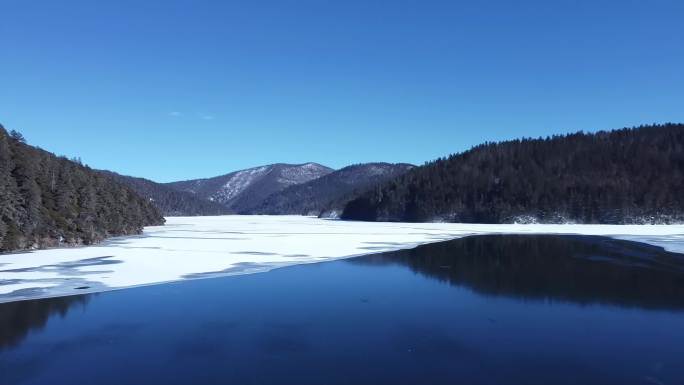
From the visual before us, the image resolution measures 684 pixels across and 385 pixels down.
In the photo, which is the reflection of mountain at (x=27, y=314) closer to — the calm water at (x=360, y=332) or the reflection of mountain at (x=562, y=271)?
the calm water at (x=360, y=332)

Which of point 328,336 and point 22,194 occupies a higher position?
point 22,194

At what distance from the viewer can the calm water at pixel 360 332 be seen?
37.6 ft

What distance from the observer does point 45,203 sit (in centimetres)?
4559

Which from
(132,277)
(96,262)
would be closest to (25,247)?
(96,262)

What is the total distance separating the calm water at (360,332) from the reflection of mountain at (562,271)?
216mm

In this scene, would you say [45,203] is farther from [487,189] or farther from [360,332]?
[487,189]

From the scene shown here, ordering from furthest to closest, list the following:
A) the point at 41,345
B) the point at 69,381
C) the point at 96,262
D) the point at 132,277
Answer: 1. the point at 96,262
2. the point at 132,277
3. the point at 41,345
4. the point at 69,381

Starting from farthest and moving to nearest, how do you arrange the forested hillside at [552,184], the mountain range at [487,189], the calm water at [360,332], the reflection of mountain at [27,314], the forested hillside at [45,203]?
the forested hillside at [552,184] → the mountain range at [487,189] → the forested hillside at [45,203] → the reflection of mountain at [27,314] → the calm water at [360,332]

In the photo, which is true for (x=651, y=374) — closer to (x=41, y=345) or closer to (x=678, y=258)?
(x=41, y=345)

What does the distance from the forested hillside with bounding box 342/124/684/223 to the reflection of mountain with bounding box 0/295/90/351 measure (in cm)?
9666

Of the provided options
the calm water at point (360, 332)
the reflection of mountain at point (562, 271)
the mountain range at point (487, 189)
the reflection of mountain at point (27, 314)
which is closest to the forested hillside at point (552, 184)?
the mountain range at point (487, 189)

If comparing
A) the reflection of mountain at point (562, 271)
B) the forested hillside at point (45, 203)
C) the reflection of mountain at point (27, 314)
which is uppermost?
the forested hillside at point (45, 203)

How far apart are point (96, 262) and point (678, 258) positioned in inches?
1629

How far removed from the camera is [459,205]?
115 meters
